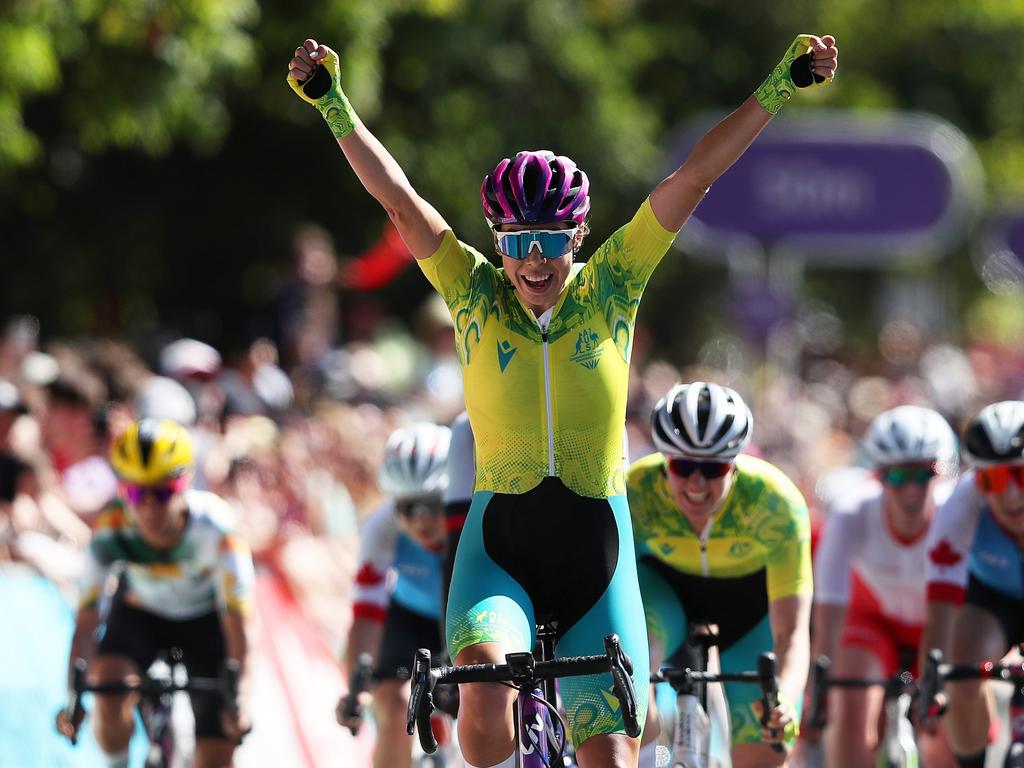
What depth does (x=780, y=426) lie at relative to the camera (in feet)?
59.8

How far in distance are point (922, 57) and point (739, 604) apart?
27.7m

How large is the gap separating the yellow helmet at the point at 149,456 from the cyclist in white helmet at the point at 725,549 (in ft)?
6.11

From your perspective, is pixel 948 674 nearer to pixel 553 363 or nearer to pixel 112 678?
pixel 553 363

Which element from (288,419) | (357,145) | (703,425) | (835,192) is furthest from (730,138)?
(835,192)

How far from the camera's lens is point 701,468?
6367 millimetres

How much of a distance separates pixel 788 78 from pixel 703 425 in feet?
4.35

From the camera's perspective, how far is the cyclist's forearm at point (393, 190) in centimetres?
541

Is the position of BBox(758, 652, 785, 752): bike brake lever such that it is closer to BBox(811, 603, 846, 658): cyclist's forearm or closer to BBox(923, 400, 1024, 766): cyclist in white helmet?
BBox(923, 400, 1024, 766): cyclist in white helmet

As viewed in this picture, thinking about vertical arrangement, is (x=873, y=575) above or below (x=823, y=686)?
above

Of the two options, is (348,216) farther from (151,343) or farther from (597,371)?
(597,371)

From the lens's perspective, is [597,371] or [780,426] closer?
[597,371]

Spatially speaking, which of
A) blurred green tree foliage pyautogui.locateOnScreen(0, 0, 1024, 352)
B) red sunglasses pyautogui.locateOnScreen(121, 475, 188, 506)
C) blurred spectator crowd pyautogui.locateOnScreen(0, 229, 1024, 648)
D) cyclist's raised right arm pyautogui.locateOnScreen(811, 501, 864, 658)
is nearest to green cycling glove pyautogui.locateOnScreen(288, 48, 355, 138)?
red sunglasses pyautogui.locateOnScreen(121, 475, 188, 506)

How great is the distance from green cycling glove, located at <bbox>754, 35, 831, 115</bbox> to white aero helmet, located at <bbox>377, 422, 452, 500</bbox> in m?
2.59

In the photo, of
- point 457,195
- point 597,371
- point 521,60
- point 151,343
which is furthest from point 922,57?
point 597,371
